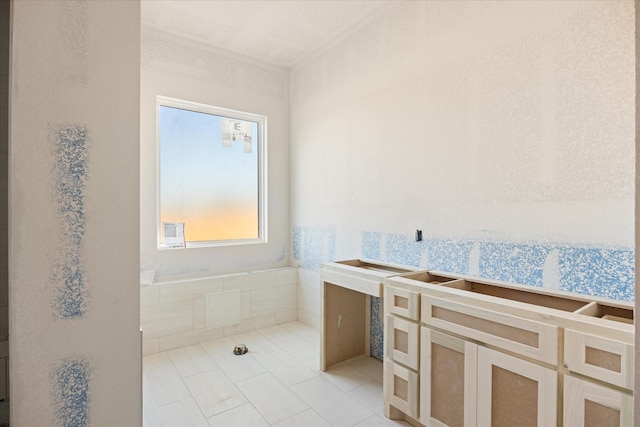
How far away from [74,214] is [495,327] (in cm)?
173

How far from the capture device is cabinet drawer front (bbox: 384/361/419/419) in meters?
1.84

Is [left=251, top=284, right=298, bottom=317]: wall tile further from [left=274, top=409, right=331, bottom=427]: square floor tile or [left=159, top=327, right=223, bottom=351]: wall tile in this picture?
[left=274, top=409, right=331, bottom=427]: square floor tile

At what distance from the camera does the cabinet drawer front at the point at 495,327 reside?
4.40 feet

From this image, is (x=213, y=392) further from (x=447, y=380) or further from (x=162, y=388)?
(x=447, y=380)

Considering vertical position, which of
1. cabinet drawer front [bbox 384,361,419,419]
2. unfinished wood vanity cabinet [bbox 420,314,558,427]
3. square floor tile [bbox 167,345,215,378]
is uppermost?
unfinished wood vanity cabinet [bbox 420,314,558,427]

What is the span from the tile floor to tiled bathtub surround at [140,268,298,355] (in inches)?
5.4

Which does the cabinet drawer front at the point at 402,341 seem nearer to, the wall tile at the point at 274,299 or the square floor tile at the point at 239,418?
the square floor tile at the point at 239,418

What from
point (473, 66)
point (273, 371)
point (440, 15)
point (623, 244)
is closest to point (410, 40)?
point (440, 15)

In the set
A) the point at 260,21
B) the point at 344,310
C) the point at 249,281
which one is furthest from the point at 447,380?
the point at 260,21

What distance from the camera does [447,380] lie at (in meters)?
1.69

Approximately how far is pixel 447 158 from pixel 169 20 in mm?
2604

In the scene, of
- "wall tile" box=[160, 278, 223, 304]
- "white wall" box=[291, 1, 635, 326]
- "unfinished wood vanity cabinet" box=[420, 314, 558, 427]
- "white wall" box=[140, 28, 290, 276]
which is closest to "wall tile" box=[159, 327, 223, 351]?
"wall tile" box=[160, 278, 223, 304]

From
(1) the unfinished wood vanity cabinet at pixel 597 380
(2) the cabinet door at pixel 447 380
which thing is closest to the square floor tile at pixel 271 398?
(2) the cabinet door at pixel 447 380

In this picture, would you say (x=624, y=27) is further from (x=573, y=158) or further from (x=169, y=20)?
(x=169, y=20)
